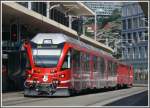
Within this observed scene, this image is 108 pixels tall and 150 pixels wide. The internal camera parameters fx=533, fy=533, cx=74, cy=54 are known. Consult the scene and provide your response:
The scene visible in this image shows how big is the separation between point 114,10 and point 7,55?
9455 cm

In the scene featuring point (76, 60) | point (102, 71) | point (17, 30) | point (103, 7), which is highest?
point (103, 7)

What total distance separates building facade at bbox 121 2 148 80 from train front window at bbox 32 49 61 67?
76.6 meters

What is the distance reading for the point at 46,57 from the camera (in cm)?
2570

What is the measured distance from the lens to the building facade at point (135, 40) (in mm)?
104350

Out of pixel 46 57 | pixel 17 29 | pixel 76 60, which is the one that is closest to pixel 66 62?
pixel 46 57

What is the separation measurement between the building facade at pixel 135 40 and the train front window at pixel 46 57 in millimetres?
76613

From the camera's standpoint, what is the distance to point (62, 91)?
84.0 feet

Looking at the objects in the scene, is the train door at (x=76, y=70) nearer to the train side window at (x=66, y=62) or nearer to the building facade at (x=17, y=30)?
the train side window at (x=66, y=62)

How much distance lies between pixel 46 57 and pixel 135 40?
85.7 metres

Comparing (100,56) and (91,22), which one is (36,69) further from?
(91,22)

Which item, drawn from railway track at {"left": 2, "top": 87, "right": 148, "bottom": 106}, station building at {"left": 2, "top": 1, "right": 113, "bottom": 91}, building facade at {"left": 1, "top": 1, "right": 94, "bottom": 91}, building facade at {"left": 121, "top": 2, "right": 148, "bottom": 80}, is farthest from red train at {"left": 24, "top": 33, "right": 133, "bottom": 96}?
building facade at {"left": 121, "top": 2, "right": 148, "bottom": 80}

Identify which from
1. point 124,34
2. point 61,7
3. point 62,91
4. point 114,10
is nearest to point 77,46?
point 62,91

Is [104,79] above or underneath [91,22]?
underneath

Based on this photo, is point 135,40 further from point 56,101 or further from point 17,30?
point 56,101
